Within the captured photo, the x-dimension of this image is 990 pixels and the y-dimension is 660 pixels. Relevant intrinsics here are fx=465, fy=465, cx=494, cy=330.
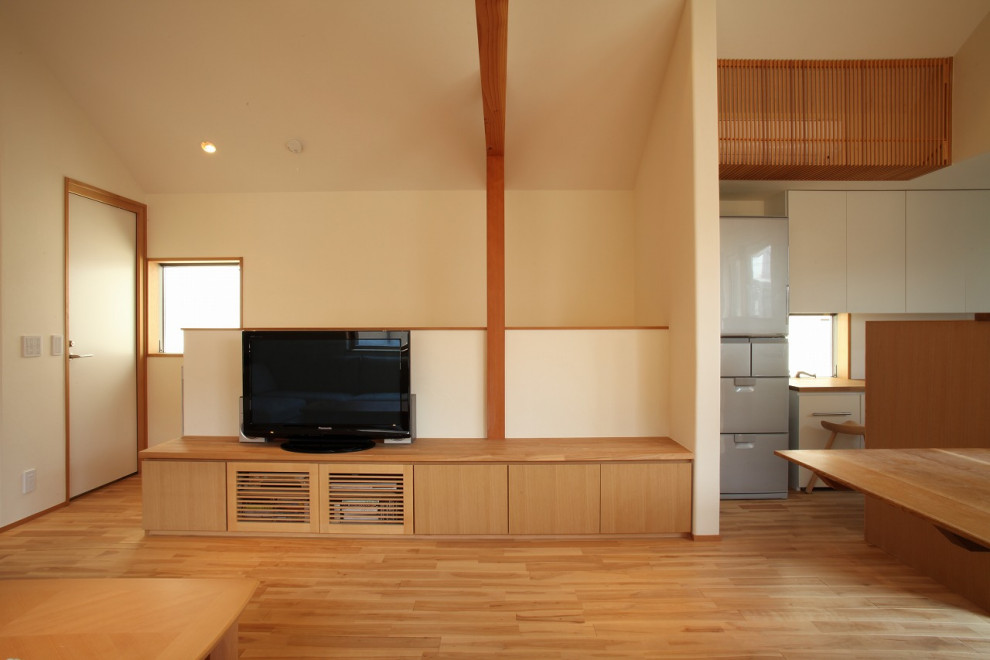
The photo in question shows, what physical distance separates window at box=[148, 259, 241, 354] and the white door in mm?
262

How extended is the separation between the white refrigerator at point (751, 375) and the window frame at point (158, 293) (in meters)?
4.13

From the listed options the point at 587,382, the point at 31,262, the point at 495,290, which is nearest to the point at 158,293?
the point at 31,262

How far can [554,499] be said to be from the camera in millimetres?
2838

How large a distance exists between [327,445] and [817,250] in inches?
163

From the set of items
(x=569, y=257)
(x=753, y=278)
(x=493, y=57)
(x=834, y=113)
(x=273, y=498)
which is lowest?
(x=273, y=498)

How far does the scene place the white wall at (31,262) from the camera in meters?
3.00

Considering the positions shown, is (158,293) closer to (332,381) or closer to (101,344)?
(101,344)

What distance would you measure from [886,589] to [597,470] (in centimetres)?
149

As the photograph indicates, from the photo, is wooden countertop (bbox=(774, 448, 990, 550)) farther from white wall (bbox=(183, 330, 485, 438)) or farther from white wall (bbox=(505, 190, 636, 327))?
white wall (bbox=(505, 190, 636, 327))

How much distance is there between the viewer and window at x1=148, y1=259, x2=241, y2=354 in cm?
432

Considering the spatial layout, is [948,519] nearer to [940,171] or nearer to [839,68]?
[839,68]

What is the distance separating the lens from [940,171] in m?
3.50

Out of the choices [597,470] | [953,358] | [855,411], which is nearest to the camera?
[953,358]

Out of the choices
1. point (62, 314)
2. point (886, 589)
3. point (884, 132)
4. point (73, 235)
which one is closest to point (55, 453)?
point (62, 314)
